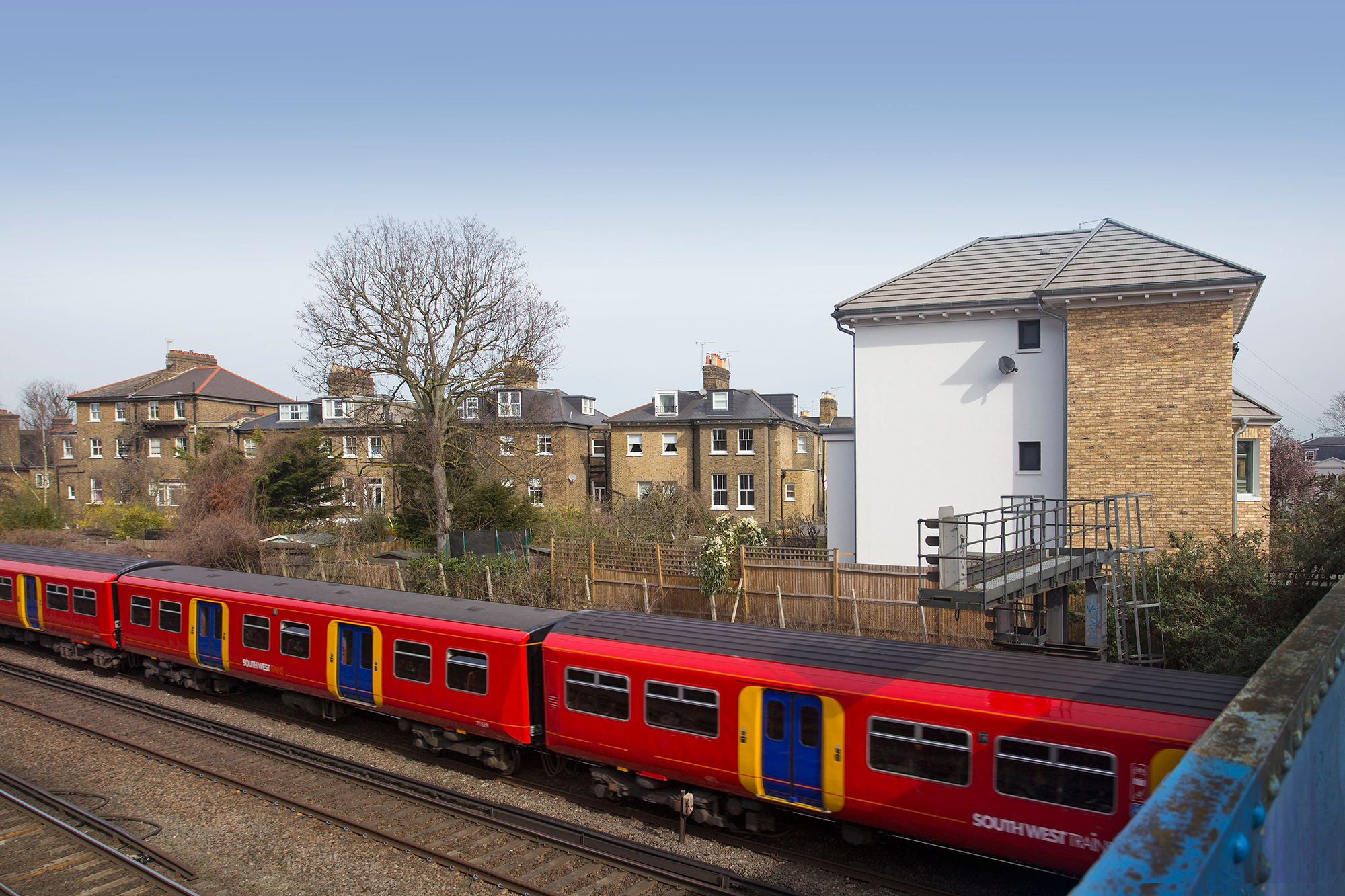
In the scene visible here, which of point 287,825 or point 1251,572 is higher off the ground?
point 1251,572

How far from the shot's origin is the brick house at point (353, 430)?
2817cm

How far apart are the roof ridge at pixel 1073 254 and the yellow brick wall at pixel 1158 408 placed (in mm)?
1053

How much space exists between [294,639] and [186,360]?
45154mm

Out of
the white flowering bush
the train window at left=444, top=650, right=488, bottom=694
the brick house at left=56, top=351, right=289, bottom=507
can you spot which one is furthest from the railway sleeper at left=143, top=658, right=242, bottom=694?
the brick house at left=56, top=351, right=289, bottom=507

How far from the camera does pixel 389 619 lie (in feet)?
39.2

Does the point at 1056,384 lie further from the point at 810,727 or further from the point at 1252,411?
the point at 810,727

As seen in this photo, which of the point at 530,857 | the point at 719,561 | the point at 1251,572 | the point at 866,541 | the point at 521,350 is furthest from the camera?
the point at 521,350

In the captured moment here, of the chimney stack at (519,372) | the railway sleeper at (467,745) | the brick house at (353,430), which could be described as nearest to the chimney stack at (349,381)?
the brick house at (353,430)

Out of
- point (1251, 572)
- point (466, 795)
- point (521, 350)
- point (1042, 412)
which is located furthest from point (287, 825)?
point (521, 350)

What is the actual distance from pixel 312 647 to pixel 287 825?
357 cm

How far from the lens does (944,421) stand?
20766mm

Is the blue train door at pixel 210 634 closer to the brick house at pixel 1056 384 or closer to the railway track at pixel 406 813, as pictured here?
the railway track at pixel 406 813

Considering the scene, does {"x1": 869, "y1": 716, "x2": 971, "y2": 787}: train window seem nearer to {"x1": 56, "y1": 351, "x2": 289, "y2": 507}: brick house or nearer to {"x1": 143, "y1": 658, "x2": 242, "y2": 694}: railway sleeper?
{"x1": 143, "y1": 658, "x2": 242, "y2": 694}: railway sleeper

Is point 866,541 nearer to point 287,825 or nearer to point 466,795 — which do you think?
point 466,795
